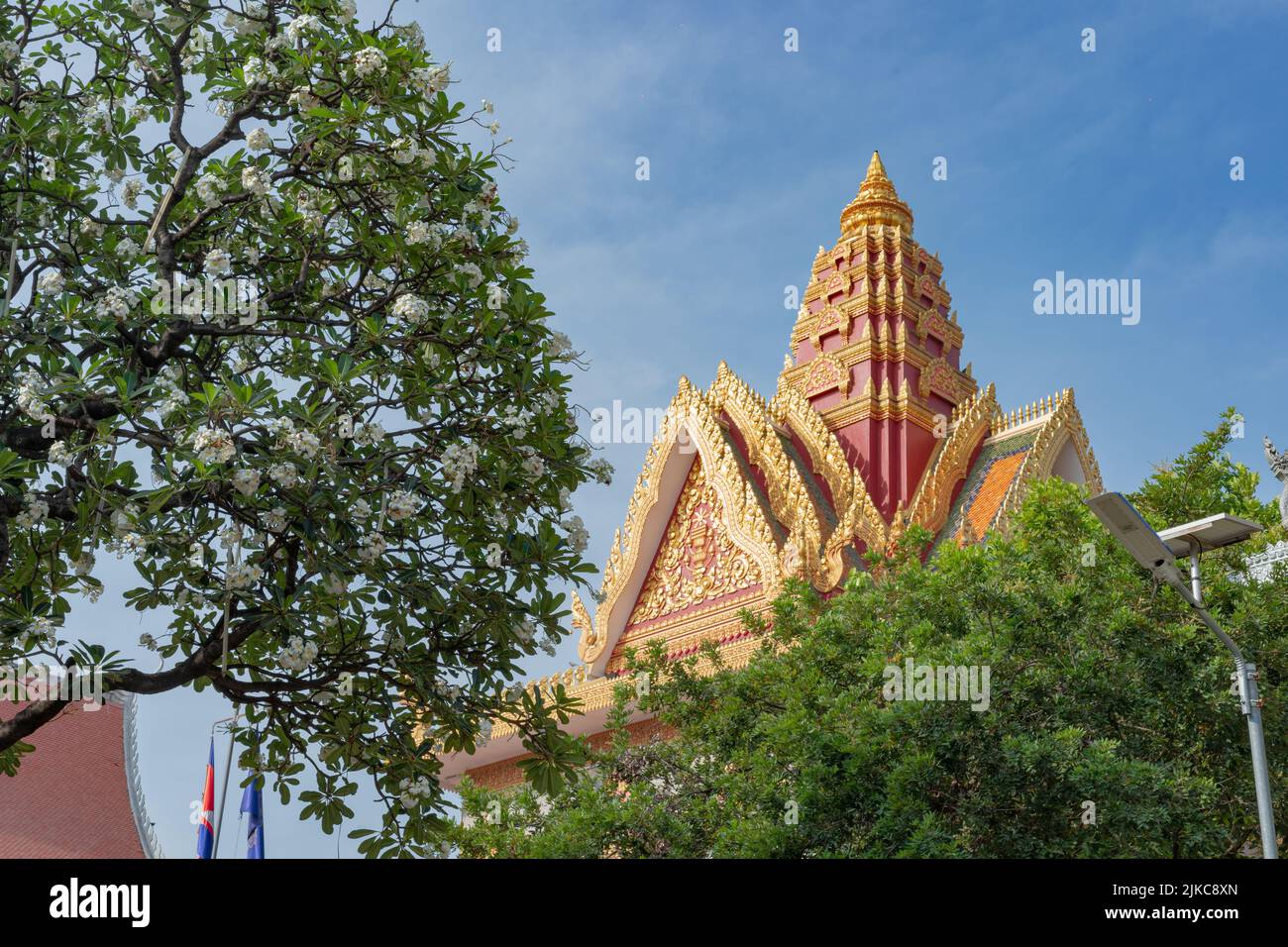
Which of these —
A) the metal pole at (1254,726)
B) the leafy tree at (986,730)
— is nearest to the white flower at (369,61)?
the metal pole at (1254,726)

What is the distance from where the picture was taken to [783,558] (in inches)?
649

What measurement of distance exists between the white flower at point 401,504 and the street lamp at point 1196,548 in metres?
3.47

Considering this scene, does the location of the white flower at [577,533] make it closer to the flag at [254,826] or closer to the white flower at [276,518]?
the white flower at [276,518]

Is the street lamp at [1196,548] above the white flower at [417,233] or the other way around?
the other way around

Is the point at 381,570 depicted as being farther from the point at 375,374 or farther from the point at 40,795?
the point at 40,795

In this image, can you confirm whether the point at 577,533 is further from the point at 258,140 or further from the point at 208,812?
the point at 208,812

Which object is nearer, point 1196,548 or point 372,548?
point 372,548

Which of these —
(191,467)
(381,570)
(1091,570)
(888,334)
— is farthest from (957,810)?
(888,334)

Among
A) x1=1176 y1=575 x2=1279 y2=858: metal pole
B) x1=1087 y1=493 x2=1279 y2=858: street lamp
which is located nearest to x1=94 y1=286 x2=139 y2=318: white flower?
x1=1087 y1=493 x2=1279 y2=858: street lamp

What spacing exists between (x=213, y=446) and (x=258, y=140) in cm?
184

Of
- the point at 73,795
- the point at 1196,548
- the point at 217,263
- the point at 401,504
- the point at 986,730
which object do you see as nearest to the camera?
the point at 401,504

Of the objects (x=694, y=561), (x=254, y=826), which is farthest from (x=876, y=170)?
(x=254, y=826)

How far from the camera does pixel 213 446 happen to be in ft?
17.4

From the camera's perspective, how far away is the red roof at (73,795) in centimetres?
1794
